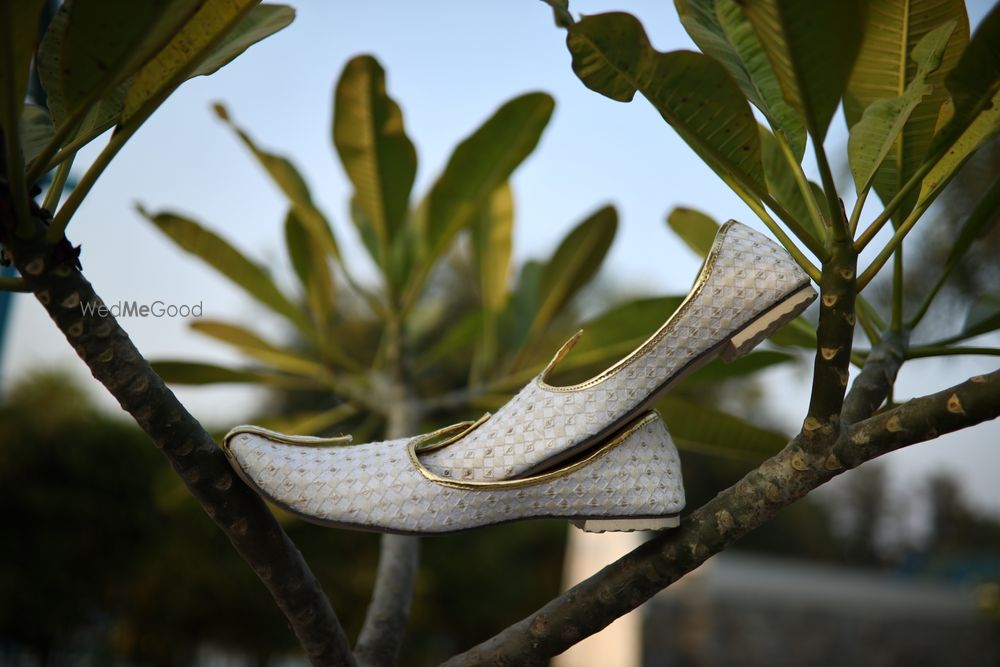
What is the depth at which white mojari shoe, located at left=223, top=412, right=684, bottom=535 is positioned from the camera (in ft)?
1.93

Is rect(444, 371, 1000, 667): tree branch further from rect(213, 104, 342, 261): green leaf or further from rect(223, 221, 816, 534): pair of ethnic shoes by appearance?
rect(213, 104, 342, 261): green leaf

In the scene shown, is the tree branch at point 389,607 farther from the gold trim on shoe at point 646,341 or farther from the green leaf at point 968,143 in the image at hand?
the green leaf at point 968,143

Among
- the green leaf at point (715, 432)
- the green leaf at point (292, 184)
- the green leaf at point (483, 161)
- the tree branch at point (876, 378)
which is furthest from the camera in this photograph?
the green leaf at point (292, 184)

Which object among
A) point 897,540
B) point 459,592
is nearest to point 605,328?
point 459,592

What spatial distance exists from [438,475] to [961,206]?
383cm

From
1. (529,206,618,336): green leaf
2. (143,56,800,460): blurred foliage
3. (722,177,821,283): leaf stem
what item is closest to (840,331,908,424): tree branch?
(722,177,821,283): leaf stem

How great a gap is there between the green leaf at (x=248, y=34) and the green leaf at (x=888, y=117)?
543 millimetres

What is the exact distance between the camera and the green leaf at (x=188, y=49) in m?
0.55

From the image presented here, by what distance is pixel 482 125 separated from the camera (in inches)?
49.8

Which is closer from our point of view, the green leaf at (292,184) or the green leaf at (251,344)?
the green leaf at (292,184)

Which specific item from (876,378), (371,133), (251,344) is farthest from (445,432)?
(251,344)

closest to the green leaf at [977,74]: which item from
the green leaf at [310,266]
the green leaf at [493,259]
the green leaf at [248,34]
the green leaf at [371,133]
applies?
the green leaf at [248,34]

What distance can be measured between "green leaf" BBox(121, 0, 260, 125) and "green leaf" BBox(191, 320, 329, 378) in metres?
1.04

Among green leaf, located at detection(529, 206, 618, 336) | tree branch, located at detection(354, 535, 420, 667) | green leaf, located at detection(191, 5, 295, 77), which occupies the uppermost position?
green leaf, located at detection(191, 5, 295, 77)
